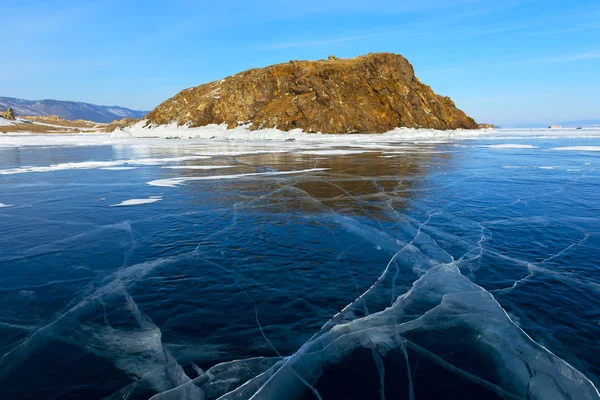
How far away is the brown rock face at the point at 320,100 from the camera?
226ft

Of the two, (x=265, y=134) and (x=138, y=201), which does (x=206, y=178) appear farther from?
(x=265, y=134)

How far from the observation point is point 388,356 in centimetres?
444

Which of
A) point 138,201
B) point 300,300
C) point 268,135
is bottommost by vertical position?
point 300,300

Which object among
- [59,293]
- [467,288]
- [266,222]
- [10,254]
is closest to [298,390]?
[467,288]

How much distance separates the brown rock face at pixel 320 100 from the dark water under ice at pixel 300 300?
58.3 m

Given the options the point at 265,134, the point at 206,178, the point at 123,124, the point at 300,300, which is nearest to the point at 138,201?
the point at 206,178

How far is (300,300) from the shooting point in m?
5.74

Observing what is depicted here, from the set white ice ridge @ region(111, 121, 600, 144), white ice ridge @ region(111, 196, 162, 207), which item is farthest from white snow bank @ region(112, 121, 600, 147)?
white ice ridge @ region(111, 196, 162, 207)

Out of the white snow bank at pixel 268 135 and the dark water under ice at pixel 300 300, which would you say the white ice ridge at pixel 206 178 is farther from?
the white snow bank at pixel 268 135

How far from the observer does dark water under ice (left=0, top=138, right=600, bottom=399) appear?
4.05 m

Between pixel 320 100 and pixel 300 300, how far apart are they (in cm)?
6761

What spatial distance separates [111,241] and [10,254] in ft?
6.37

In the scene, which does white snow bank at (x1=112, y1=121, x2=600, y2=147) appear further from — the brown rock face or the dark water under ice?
the dark water under ice

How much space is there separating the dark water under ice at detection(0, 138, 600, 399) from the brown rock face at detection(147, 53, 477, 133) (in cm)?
5835
